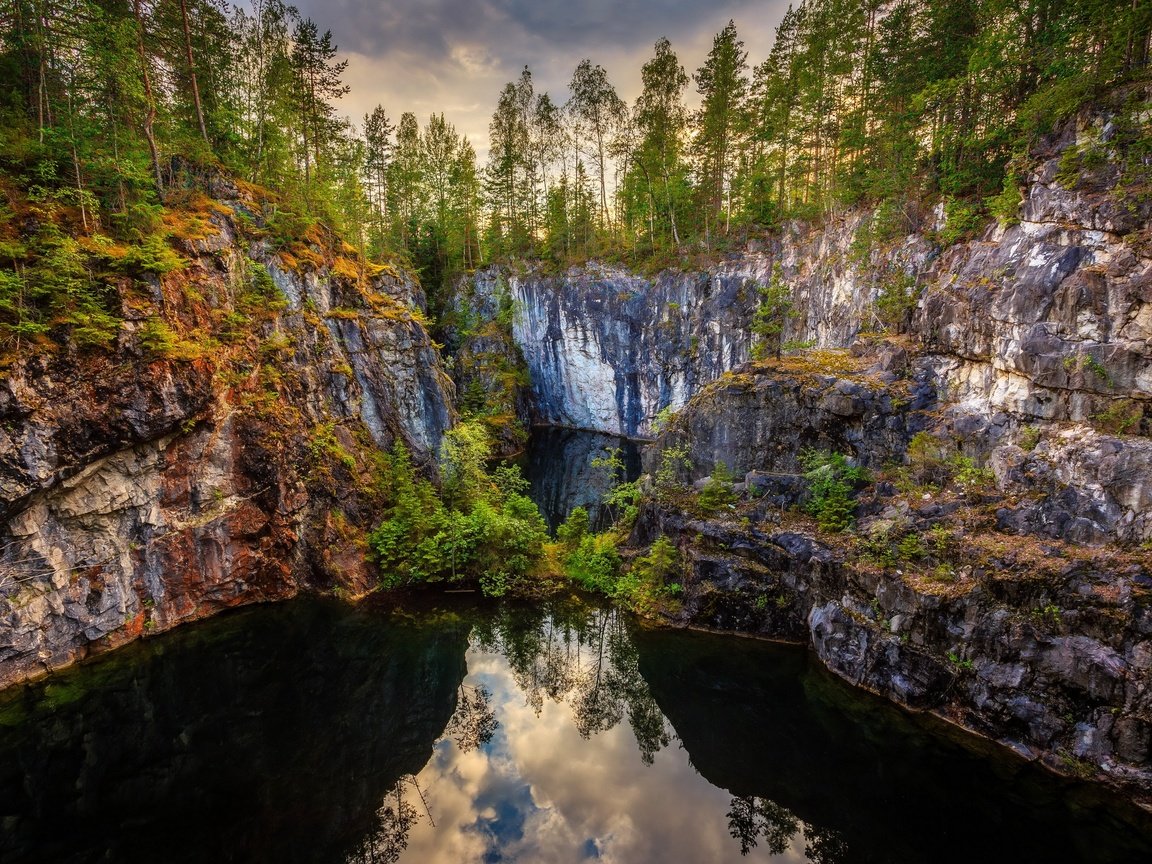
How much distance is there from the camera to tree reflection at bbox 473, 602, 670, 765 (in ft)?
36.8

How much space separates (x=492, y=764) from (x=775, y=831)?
505cm

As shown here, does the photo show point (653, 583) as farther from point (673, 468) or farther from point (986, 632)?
point (986, 632)

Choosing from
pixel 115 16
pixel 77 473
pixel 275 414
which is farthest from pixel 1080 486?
pixel 115 16

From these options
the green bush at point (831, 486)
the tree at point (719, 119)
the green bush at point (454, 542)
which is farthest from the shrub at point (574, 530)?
the tree at point (719, 119)

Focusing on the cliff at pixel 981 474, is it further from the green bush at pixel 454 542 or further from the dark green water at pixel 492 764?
the green bush at pixel 454 542

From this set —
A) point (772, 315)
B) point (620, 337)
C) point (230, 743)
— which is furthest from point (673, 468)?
point (620, 337)

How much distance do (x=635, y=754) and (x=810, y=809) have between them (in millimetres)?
3155

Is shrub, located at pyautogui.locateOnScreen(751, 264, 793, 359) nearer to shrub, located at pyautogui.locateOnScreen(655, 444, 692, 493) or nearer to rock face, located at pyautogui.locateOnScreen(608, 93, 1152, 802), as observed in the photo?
rock face, located at pyautogui.locateOnScreen(608, 93, 1152, 802)

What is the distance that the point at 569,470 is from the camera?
31609 millimetres

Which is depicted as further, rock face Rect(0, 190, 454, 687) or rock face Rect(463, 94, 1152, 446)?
rock face Rect(0, 190, 454, 687)

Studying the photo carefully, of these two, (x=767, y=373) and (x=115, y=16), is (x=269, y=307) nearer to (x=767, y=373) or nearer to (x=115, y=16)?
(x=115, y=16)

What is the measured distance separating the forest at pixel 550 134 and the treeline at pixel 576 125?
0.32ft

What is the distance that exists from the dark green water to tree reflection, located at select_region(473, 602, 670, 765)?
0.24 feet

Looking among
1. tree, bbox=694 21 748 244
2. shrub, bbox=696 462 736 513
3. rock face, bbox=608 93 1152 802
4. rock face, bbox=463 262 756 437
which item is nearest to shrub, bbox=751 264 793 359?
rock face, bbox=463 262 756 437
